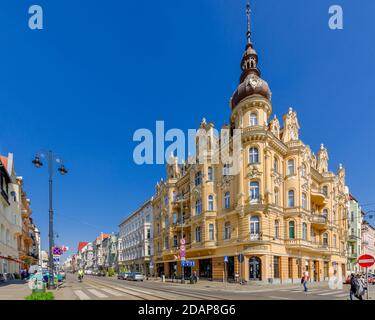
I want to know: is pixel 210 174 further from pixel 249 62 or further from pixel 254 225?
pixel 249 62

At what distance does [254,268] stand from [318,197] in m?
16.2

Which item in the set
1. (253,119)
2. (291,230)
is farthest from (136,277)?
(253,119)

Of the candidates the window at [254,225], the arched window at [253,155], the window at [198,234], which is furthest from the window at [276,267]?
the window at [198,234]

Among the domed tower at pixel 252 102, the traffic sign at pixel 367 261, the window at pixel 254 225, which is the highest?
the domed tower at pixel 252 102

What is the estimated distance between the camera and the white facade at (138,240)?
67.2 meters

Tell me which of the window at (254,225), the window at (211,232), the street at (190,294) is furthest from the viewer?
the window at (211,232)

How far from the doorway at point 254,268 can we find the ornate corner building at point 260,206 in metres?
0.10

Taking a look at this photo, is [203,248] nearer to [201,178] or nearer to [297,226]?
[201,178]

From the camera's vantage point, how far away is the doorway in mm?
33697

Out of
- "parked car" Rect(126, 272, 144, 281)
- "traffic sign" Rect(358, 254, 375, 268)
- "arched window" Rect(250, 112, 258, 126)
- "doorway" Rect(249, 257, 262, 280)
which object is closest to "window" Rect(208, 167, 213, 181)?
"arched window" Rect(250, 112, 258, 126)

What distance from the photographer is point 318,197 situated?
1761 inches

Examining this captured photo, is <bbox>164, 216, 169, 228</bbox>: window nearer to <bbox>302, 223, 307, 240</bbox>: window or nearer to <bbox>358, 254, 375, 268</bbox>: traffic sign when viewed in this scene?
<bbox>302, 223, 307, 240</bbox>: window

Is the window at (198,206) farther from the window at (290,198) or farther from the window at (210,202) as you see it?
the window at (290,198)

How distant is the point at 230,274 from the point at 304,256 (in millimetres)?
9789
